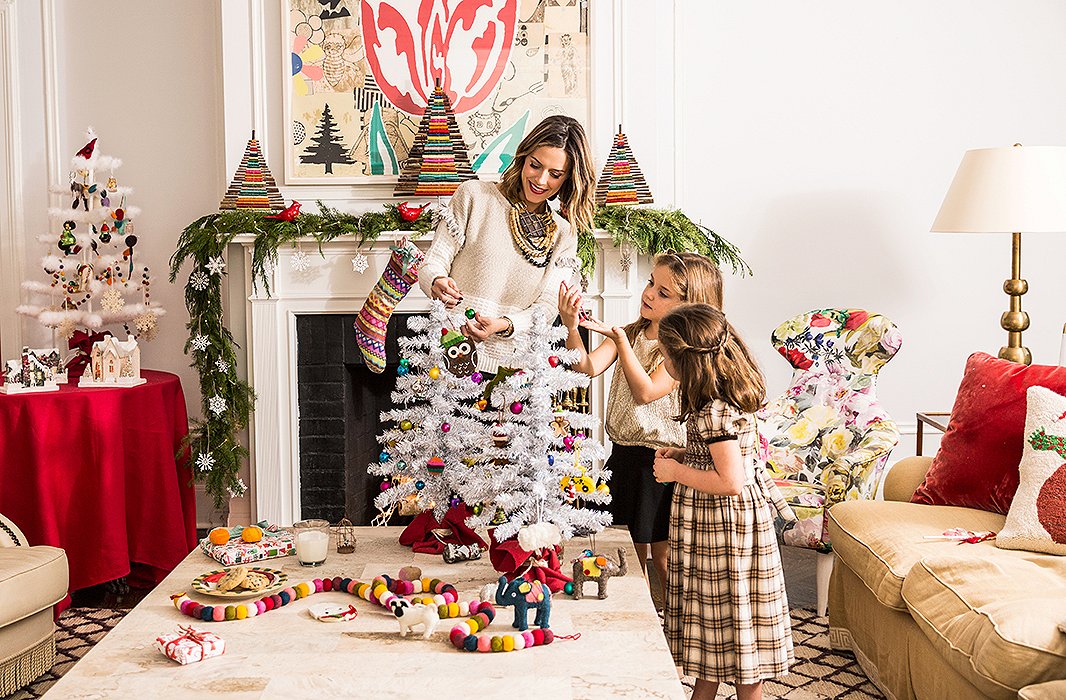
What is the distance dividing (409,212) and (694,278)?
1.33m

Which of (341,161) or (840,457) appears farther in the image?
(341,161)

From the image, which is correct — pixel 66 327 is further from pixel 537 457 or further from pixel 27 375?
pixel 537 457

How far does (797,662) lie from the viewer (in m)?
2.78

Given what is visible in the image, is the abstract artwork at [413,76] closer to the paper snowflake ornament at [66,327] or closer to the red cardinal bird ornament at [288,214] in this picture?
the red cardinal bird ornament at [288,214]

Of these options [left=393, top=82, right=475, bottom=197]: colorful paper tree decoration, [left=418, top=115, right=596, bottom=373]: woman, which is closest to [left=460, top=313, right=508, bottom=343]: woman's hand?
[left=418, top=115, right=596, bottom=373]: woman

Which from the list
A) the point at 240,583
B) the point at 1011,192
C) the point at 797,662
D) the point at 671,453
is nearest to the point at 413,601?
the point at 240,583

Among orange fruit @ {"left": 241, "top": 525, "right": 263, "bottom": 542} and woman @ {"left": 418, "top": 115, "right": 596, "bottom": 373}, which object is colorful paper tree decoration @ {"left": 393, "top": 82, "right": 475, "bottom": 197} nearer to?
woman @ {"left": 418, "top": 115, "right": 596, "bottom": 373}

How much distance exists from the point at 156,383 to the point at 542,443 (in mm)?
1837

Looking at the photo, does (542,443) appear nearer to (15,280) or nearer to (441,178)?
(441,178)

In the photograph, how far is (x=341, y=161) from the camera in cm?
367

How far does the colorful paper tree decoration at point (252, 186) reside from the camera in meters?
3.57

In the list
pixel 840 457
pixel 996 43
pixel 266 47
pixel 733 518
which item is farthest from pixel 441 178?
pixel 996 43

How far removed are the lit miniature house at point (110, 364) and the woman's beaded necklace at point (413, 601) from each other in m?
1.47

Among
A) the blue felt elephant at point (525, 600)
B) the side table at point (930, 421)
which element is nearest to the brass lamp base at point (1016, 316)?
the side table at point (930, 421)
